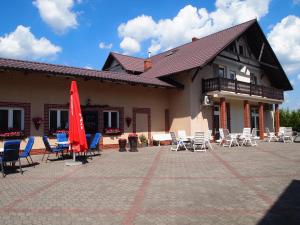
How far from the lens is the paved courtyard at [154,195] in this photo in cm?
426

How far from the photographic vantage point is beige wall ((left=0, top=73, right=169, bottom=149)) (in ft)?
39.7

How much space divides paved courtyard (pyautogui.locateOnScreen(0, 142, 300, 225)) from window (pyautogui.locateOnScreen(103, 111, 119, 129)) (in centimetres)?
661

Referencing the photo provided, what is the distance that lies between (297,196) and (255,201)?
929mm

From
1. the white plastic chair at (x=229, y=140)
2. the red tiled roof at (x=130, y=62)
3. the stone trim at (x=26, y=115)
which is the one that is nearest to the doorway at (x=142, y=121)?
the white plastic chair at (x=229, y=140)

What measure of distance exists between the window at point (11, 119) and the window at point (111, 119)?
4195 mm

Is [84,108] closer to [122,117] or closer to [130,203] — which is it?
[122,117]

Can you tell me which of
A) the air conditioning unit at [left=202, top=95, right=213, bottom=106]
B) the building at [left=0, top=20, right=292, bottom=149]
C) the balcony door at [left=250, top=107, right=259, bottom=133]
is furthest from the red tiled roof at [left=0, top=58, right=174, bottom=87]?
the balcony door at [left=250, top=107, right=259, bottom=133]

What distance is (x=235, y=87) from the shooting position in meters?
18.8

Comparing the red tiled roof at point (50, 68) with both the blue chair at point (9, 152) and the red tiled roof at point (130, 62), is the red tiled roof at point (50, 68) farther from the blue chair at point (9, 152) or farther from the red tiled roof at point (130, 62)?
the red tiled roof at point (130, 62)

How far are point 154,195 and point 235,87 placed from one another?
14.7m

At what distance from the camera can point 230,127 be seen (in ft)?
67.9

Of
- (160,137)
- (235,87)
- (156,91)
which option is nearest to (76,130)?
(160,137)

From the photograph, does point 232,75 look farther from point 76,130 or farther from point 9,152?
point 9,152

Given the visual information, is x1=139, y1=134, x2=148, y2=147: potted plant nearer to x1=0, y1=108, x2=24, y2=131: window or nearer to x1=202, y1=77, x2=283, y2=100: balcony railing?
x1=202, y1=77, x2=283, y2=100: balcony railing
